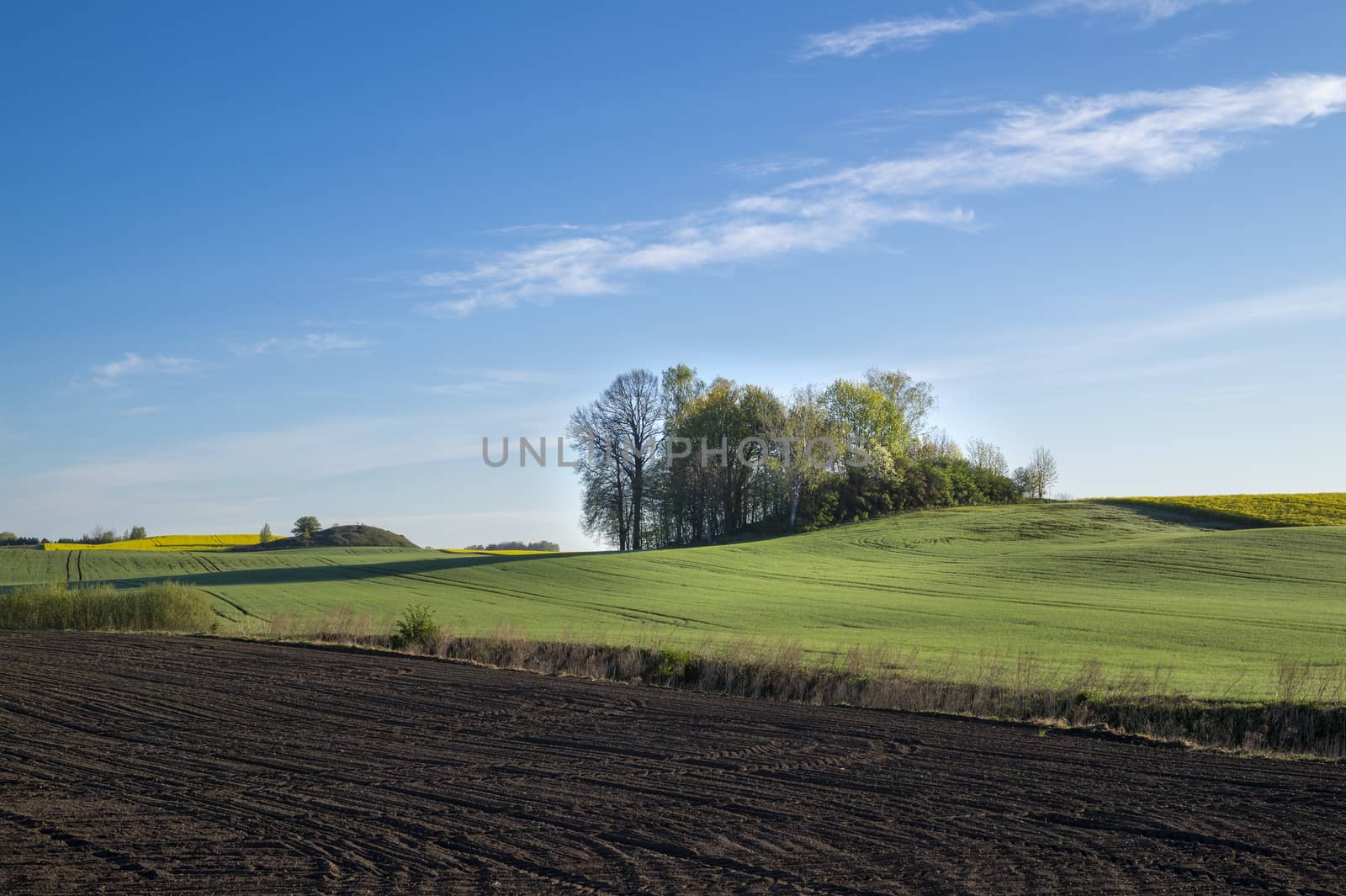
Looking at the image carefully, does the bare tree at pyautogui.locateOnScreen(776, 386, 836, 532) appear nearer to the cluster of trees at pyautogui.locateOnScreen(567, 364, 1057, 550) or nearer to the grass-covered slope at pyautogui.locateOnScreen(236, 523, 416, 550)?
the cluster of trees at pyautogui.locateOnScreen(567, 364, 1057, 550)

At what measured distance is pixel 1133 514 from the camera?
6881cm

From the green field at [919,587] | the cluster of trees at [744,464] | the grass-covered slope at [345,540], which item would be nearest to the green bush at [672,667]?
the green field at [919,587]

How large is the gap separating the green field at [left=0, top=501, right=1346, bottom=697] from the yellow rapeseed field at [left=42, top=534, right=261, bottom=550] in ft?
58.2

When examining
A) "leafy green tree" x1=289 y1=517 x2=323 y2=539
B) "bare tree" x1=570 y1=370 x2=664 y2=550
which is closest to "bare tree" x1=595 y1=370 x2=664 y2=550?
"bare tree" x1=570 y1=370 x2=664 y2=550

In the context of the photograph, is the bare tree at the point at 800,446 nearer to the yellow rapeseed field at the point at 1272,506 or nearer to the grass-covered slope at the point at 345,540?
the yellow rapeseed field at the point at 1272,506

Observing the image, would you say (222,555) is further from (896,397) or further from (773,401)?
(896,397)

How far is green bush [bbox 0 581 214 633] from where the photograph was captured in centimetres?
3170

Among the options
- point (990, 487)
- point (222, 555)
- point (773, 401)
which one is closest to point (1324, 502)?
point (990, 487)

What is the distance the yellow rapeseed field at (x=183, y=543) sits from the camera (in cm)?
8538

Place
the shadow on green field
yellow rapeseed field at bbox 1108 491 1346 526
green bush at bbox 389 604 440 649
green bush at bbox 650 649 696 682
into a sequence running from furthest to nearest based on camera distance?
the shadow on green field → yellow rapeseed field at bbox 1108 491 1346 526 → green bush at bbox 389 604 440 649 → green bush at bbox 650 649 696 682

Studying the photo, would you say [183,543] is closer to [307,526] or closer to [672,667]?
[307,526]

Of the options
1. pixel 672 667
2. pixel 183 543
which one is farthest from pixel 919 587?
pixel 183 543

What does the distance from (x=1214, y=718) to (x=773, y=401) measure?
6067cm

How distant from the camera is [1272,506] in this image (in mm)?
67375
